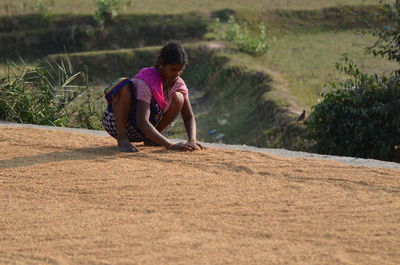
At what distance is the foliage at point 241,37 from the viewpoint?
1572 cm

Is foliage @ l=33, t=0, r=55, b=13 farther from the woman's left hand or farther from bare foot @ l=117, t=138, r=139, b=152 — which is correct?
the woman's left hand

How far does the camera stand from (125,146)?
550 centimetres

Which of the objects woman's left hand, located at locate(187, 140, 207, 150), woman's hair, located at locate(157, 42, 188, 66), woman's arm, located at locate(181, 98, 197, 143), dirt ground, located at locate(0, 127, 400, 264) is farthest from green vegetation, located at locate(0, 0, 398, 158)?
dirt ground, located at locate(0, 127, 400, 264)

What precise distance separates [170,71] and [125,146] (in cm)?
70

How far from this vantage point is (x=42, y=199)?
14.6 feet

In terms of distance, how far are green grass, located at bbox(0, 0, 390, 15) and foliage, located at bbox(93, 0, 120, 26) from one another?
0.77 meters

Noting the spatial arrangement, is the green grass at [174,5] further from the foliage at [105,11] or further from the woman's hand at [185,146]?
the woman's hand at [185,146]

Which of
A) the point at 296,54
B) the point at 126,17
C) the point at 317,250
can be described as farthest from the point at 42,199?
the point at 126,17

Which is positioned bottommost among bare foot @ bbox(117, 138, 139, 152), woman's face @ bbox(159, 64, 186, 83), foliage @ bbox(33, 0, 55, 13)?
foliage @ bbox(33, 0, 55, 13)

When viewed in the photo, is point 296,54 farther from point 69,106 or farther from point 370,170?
point 370,170

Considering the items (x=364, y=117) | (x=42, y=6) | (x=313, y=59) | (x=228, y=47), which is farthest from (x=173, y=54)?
(x=42, y=6)

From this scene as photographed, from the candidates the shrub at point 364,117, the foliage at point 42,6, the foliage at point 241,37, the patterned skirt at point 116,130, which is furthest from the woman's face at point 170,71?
the foliage at point 42,6

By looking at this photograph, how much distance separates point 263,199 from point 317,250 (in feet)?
2.68

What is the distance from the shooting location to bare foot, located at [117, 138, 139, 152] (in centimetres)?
548
